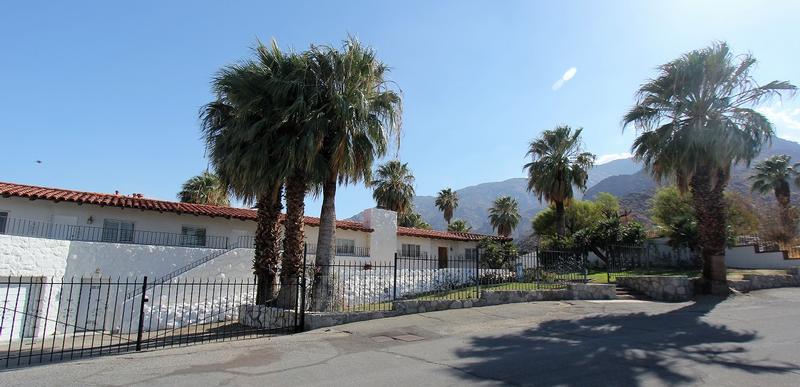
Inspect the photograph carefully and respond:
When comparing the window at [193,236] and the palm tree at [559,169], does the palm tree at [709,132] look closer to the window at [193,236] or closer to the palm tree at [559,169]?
the palm tree at [559,169]

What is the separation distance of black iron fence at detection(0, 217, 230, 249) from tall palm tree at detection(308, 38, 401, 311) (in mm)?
11557

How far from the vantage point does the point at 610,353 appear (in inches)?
342

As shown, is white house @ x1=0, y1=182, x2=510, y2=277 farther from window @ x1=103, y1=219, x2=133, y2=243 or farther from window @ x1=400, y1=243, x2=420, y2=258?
window @ x1=400, y1=243, x2=420, y2=258

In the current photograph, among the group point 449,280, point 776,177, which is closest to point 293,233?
point 449,280

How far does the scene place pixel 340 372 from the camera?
316 inches

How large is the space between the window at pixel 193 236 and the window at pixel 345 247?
8.04m

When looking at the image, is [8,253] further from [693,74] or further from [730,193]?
[730,193]

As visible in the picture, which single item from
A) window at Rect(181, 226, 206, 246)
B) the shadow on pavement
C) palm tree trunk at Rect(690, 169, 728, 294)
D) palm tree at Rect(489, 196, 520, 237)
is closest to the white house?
window at Rect(181, 226, 206, 246)

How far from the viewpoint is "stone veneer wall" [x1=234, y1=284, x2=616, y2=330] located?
13359 millimetres

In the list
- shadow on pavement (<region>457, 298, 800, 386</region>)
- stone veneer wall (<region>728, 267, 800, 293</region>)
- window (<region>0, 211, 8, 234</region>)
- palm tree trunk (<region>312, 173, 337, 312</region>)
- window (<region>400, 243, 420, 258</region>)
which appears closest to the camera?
shadow on pavement (<region>457, 298, 800, 386</region>)

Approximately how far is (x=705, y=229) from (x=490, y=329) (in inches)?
474

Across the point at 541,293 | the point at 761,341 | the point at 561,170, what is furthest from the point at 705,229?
the point at 561,170

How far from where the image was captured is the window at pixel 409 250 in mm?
35044

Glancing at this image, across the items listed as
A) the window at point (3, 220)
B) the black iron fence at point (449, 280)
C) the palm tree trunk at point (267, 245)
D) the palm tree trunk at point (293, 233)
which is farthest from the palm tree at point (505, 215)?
the window at point (3, 220)
